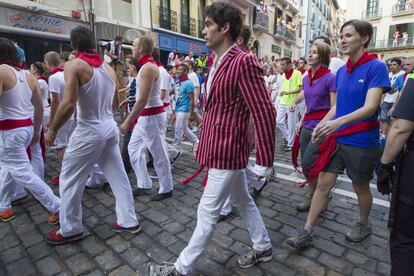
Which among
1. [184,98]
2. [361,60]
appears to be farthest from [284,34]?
[361,60]

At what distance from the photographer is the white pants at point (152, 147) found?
371 cm

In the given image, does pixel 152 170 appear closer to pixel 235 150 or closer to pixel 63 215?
pixel 63 215

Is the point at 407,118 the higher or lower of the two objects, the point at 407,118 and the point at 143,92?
the lower

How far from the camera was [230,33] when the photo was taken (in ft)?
6.63

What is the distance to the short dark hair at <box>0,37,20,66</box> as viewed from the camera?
3.00m

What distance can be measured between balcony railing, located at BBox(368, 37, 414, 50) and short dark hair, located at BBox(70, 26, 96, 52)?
39273mm

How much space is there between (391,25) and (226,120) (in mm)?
44145

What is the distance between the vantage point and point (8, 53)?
302cm

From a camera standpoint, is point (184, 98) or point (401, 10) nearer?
point (184, 98)

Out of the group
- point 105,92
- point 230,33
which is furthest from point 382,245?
point 105,92

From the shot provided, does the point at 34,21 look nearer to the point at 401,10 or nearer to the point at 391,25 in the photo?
the point at 391,25

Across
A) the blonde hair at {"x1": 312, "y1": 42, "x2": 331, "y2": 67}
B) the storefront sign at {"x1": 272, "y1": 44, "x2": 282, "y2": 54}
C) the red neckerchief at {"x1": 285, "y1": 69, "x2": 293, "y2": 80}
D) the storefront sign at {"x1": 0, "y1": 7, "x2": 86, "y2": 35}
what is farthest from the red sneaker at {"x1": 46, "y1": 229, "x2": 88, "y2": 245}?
the storefront sign at {"x1": 272, "y1": 44, "x2": 282, "y2": 54}

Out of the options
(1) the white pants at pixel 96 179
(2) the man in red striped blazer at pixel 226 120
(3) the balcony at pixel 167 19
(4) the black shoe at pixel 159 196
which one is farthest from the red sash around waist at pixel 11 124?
(3) the balcony at pixel 167 19

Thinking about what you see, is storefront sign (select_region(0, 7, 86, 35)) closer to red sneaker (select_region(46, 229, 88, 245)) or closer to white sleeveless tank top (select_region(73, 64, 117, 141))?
white sleeveless tank top (select_region(73, 64, 117, 141))
